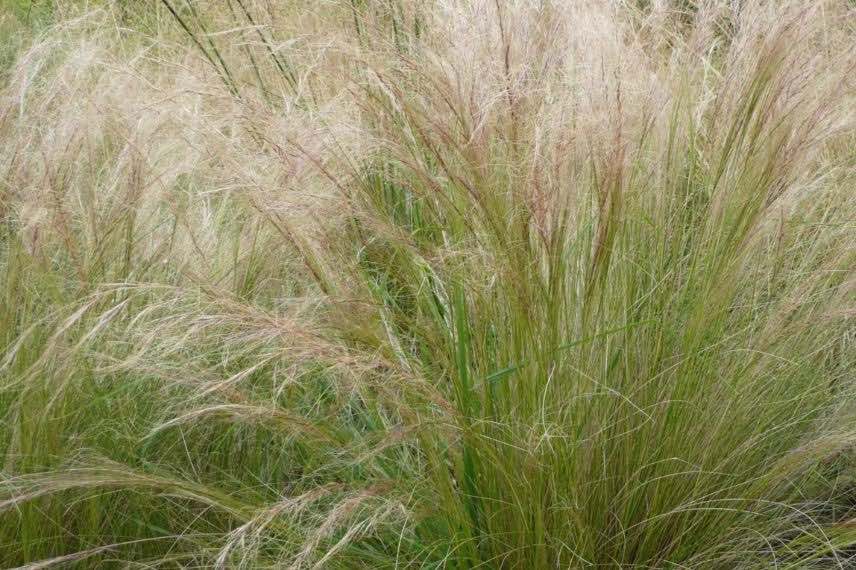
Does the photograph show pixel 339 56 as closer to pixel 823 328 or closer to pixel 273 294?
pixel 273 294

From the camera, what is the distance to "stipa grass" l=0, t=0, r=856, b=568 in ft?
6.22

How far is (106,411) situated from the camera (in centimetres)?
219

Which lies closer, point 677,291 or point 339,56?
point 677,291

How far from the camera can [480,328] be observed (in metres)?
1.95

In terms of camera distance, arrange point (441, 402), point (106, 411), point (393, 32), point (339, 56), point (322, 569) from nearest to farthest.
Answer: point (441, 402) < point (322, 569) < point (106, 411) < point (339, 56) < point (393, 32)

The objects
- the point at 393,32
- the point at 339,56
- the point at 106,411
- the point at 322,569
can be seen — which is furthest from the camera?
the point at 393,32

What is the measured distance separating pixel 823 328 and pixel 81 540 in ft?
5.07

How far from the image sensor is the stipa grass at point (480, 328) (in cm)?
190

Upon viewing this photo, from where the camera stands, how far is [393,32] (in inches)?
117

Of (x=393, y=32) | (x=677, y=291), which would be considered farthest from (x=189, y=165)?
(x=677, y=291)

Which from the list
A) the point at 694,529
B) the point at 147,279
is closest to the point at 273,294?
the point at 147,279

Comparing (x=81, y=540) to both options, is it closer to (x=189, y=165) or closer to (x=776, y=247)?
(x=189, y=165)

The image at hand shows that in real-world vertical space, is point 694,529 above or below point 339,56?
below

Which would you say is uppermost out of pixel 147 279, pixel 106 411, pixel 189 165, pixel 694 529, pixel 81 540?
pixel 189 165
